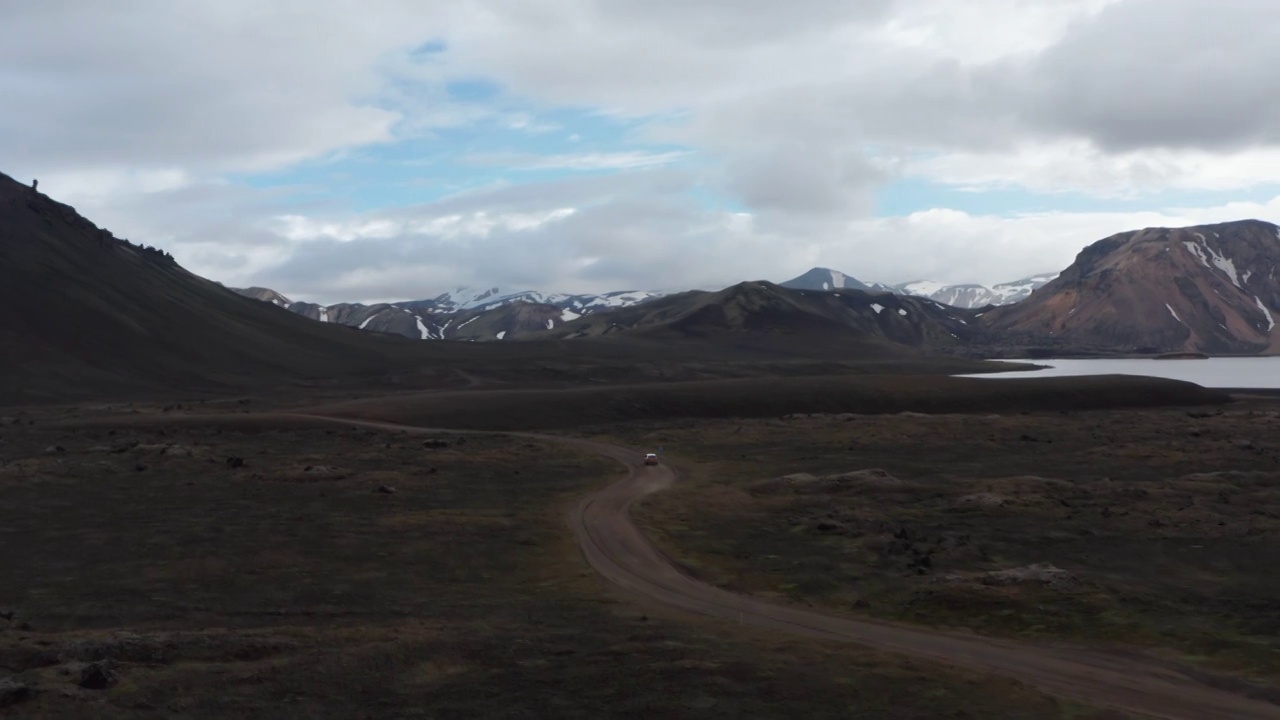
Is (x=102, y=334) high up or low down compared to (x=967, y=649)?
up

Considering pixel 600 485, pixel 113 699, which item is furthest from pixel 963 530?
pixel 113 699

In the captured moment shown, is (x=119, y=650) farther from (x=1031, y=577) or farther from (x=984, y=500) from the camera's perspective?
(x=984, y=500)

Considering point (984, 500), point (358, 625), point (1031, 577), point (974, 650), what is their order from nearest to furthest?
point (974, 650) → point (358, 625) → point (1031, 577) → point (984, 500)

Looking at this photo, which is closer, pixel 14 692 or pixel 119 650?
pixel 14 692

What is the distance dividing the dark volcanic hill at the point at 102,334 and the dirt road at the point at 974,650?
363ft

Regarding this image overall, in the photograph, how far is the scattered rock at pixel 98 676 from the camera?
78.4 feet

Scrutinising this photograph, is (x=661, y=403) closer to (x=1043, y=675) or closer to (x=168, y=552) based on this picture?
(x=168, y=552)

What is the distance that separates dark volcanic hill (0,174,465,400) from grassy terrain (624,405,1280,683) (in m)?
90.7

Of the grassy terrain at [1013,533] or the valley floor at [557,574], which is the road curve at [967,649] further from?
the grassy terrain at [1013,533]

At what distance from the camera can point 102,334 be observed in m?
160

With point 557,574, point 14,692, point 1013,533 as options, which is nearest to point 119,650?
point 14,692

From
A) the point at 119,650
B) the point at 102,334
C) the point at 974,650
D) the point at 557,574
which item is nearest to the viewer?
the point at 119,650

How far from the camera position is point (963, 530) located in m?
50.1

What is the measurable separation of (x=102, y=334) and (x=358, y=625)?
481 ft
